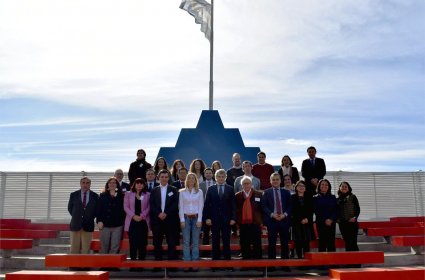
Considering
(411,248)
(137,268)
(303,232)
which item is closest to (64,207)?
(137,268)

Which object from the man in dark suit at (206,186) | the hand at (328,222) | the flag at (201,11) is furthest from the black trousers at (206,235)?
the flag at (201,11)

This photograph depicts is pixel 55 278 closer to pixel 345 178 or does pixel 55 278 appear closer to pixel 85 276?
pixel 85 276

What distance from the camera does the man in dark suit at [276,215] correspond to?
23.1 feet

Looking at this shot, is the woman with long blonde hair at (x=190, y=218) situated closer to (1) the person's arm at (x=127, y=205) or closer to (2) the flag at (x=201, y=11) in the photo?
(1) the person's arm at (x=127, y=205)

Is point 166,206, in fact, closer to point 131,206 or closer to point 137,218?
point 137,218

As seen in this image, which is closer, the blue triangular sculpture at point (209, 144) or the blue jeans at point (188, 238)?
the blue jeans at point (188, 238)

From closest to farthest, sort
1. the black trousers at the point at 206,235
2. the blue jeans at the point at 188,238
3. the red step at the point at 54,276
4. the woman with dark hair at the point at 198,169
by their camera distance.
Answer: the red step at the point at 54,276 < the blue jeans at the point at 188,238 < the black trousers at the point at 206,235 < the woman with dark hair at the point at 198,169

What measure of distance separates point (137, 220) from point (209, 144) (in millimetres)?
5633

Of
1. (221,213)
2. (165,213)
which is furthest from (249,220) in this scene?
(165,213)

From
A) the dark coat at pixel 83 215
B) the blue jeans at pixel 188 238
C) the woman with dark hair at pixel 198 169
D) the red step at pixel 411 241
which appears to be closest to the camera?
the blue jeans at pixel 188 238

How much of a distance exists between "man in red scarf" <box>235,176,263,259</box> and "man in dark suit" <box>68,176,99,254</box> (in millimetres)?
2880

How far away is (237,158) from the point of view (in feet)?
28.8

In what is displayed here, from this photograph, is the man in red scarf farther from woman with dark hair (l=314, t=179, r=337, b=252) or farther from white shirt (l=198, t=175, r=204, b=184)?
white shirt (l=198, t=175, r=204, b=184)

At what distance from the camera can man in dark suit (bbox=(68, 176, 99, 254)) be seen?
7.33 meters
